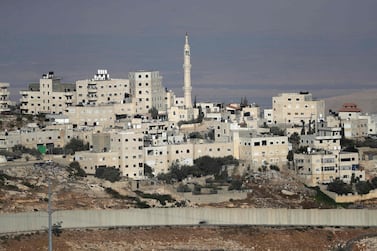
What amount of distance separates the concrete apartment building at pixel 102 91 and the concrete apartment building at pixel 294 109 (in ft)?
24.9

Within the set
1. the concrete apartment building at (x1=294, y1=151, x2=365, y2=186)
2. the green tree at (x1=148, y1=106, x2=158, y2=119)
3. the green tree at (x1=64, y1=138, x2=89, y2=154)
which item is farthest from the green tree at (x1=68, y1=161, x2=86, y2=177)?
the green tree at (x1=148, y1=106, x2=158, y2=119)

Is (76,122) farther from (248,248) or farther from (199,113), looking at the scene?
(248,248)

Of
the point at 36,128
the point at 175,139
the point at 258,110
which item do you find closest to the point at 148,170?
the point at 175,139

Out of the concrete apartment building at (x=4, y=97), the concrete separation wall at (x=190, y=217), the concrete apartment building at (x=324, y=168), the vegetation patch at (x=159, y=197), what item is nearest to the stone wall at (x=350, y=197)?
the concrete apartment building at (x=324, y=168)

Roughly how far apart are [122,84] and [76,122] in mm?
5743

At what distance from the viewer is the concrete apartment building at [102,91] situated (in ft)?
208

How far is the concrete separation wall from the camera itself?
41.7 meters

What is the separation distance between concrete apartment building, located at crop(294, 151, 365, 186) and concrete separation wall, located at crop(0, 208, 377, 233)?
7.21 meters

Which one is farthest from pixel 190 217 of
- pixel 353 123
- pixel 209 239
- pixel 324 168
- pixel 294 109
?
pixel 294 109

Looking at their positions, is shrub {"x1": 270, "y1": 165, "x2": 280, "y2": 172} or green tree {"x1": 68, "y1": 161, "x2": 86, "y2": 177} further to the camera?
shrub {"x1": 270, "y1": 165, "x2": 280, "y2": 172}

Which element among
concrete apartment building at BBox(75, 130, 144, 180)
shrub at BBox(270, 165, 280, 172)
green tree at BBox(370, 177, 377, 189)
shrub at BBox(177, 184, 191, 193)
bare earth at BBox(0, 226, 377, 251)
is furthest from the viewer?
shrub at BBox(270, 165, 280, 172)

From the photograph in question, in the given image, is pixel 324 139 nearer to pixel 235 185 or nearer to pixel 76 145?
pixel 235 185

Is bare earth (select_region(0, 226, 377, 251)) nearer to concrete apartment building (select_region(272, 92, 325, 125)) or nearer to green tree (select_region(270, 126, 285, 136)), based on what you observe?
green tree (select_region(270, 126, 285, 136))

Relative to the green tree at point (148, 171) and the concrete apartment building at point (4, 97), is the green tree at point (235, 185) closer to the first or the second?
the green tree at point (148, 171)
